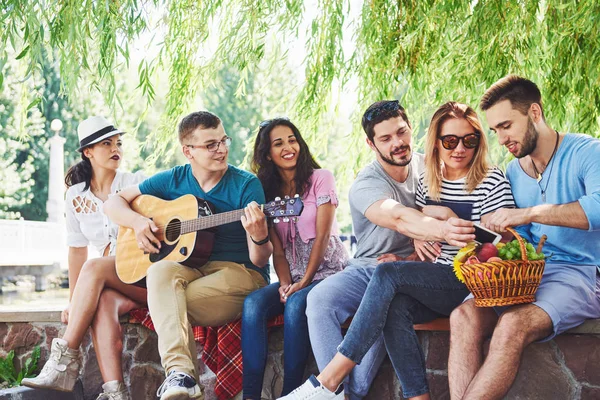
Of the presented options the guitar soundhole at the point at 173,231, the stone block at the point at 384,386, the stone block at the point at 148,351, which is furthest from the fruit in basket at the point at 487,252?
the stone block at the point at 148,351

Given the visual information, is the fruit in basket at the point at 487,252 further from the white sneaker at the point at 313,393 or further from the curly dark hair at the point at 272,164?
the curly dark hair at the point at 272,164

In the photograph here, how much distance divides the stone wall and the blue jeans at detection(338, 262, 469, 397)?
39 centimetres

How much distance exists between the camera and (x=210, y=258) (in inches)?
163

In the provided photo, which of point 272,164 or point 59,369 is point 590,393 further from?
point 59,369

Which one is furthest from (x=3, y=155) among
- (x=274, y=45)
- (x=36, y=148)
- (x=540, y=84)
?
(x=540, y=84)

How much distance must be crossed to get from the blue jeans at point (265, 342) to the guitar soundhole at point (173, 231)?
59 centimetres

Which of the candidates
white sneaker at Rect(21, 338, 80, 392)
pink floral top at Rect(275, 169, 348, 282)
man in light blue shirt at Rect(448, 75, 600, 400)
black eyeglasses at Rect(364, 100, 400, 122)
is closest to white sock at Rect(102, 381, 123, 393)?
white sneaker at Rect(21, 338, 80, 392)

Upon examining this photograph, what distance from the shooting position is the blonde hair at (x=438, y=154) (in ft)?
11.7

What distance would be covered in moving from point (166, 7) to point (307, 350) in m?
2.42

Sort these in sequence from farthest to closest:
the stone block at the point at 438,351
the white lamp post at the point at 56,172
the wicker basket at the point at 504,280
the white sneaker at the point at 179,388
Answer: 1. the white lamp post at the point at 56,172
2. the stone block at the point at 438,351
3. the white sneaker at the point at 179,388
4. the wicker basket at the point at 504,280

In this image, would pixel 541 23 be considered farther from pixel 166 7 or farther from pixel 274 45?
pixel 166 7

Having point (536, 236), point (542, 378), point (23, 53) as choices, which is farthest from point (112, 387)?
point (536, 236)

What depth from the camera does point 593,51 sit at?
4254 mm

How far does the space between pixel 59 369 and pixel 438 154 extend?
214cm
